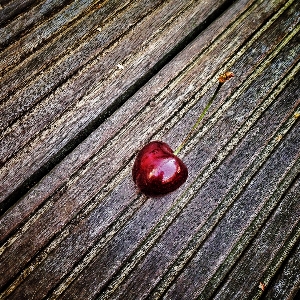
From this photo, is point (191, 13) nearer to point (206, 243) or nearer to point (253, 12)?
point (253, 12)

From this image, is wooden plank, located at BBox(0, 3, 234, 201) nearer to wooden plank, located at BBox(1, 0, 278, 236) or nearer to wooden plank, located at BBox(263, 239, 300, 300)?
wooden plank, located at BBox(1, 0, 278, 236)

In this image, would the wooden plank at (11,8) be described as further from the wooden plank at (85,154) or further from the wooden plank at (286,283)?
the wooden plank at (286,283)

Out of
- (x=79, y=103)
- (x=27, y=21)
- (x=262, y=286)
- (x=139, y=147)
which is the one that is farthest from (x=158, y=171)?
(x=27, y=21)

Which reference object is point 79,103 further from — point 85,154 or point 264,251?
point 264,251

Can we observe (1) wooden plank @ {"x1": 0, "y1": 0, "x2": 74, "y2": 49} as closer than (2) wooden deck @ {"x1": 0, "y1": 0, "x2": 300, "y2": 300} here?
No

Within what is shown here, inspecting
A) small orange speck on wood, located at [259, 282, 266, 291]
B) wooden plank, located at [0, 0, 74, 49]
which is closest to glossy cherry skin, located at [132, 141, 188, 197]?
small orange speck on wood, located at [259, 282, 266, 291]

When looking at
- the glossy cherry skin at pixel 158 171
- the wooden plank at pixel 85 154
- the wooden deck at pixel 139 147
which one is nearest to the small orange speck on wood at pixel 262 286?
the wooden deck at pixel 139 147

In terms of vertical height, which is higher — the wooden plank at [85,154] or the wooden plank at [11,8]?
the wooden plank at [11,8]
